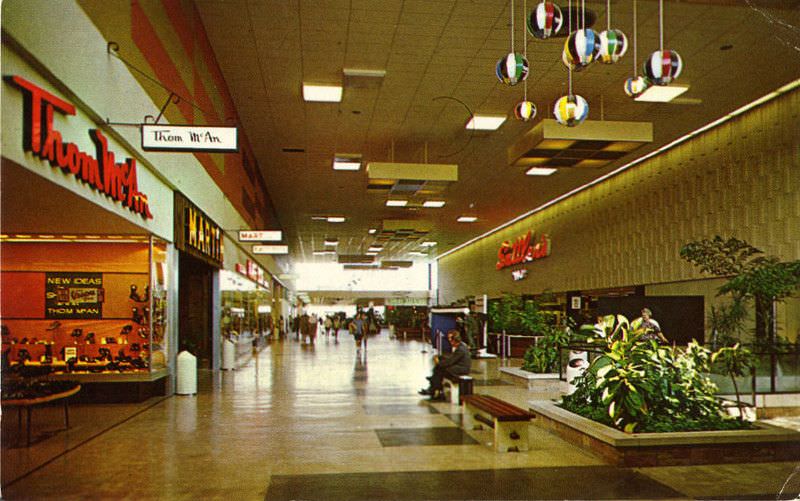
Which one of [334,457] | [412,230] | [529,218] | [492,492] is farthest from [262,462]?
[529,218]

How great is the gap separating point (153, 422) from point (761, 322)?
1008cm

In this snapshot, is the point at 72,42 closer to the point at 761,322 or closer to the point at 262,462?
the point at 262,462

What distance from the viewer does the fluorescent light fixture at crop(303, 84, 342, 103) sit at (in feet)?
44.7

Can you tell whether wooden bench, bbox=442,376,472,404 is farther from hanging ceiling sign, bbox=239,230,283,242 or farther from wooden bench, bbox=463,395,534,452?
hanging ceiling sign, bbox=239,230,283,242

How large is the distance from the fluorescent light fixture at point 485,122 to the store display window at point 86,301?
7.56 meters

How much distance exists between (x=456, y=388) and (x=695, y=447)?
16.5 feet

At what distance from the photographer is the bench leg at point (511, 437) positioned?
7.55 m

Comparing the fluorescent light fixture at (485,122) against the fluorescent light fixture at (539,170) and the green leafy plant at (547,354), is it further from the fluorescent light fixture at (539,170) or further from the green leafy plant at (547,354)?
the green leafy plant at (547,354)

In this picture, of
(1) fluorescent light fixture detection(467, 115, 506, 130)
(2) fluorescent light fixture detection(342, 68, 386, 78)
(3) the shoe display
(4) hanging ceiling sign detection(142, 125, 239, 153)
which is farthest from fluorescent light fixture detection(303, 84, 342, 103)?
(4) hanging ceiling sign detection(142, 125, 239, 153)

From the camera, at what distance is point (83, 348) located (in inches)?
481

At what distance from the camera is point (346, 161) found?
20.2 metres

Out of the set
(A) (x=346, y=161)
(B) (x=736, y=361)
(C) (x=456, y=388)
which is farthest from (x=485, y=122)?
(B) (x=736, y=361)

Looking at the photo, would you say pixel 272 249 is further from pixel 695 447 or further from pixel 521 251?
pixel 521 251

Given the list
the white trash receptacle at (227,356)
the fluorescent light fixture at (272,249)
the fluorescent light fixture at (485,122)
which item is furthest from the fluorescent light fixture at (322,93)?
the white trash receptacle at (227,356)
